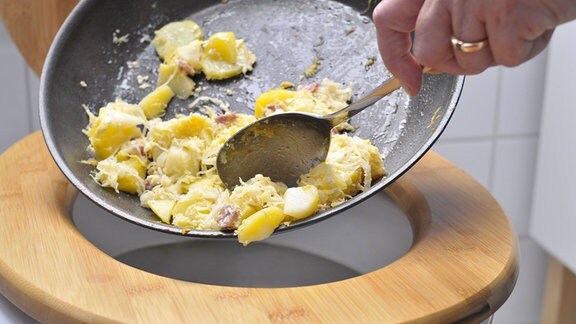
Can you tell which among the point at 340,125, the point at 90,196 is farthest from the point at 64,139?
the point at 340,125

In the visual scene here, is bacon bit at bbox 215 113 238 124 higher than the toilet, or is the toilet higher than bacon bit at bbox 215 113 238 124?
bacon bit at bbox 215 113 238 124

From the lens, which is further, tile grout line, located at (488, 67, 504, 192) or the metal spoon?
tile grout line, located at (488, 67, 504, 192)

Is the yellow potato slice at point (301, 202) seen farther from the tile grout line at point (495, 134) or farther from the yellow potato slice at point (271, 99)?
the tile grout line at point (495, 134)

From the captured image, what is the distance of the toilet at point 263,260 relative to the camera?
1.67ft

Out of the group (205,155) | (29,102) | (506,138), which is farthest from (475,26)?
(506,138)

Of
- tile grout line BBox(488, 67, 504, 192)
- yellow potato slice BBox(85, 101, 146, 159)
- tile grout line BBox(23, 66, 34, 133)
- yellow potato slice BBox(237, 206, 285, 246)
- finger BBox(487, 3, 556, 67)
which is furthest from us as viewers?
tile grout line BBox(488, 67, 504, 192)

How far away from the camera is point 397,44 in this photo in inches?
22.2

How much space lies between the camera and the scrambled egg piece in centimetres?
60

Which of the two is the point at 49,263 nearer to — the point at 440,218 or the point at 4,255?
the point at 4,255

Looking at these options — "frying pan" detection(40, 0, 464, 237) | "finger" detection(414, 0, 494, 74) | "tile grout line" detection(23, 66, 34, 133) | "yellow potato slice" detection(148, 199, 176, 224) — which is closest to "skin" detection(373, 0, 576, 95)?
"finger" detection(414, 0, 494, 74)

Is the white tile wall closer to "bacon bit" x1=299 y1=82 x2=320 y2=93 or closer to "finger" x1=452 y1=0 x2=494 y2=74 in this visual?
"bacon bit" x1=299 y1=82 x2=320 y2=93

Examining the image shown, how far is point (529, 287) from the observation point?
1.31 meters

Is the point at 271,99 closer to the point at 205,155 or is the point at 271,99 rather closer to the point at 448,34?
the point at 205,155

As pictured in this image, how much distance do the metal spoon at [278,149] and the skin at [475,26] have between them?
4.9 inches
